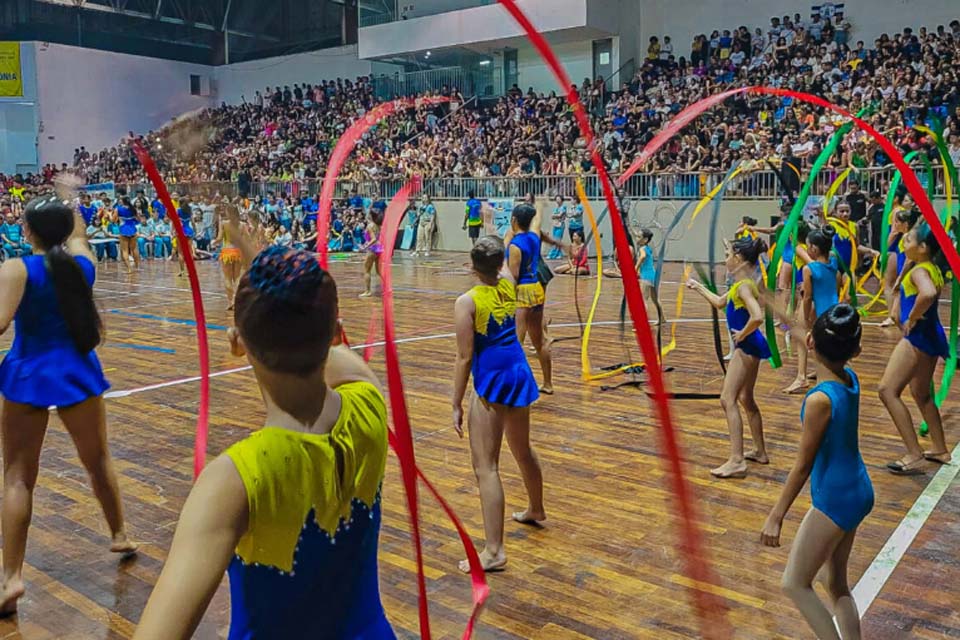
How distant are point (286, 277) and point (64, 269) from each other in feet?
7.76

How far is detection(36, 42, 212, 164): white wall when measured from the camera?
29.7 m

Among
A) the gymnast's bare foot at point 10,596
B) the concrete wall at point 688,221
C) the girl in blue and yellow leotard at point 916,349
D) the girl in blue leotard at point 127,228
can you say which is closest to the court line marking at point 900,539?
the girl in blue and yellow leotard at point 916,349

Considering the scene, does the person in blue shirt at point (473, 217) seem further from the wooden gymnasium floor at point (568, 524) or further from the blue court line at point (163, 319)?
the wooden gymnasium floor at point (568, 524)

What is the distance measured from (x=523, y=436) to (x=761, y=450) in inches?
80.2

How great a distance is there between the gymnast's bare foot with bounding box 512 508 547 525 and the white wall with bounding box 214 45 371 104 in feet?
95.9

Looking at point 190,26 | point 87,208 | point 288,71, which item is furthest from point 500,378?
point 190,26

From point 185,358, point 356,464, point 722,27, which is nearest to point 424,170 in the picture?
point 722,27

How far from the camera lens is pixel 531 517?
4.40 meters

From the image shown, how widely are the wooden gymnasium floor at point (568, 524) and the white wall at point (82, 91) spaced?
971 inches

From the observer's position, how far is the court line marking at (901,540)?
3580 mm

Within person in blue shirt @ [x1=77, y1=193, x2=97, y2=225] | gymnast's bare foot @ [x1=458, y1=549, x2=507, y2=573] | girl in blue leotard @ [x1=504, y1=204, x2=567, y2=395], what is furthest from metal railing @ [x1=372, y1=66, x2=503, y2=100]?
gymnast's bare foot @ [x1=458, y1=549, x2=507, y2=573]

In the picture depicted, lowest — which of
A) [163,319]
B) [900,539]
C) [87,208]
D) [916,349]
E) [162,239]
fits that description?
[900,539]

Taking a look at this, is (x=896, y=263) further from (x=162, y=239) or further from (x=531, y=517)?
(x=162, y=239)

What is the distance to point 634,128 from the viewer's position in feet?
68.0
